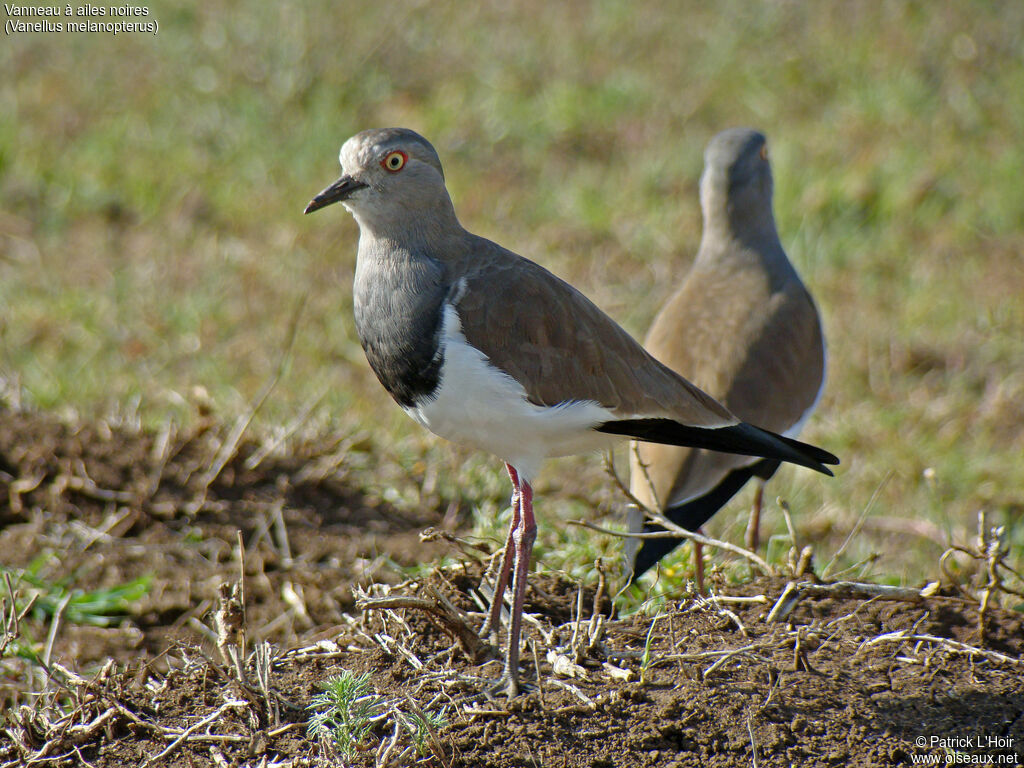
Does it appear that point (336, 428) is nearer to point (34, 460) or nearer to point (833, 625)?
point (34, 460)

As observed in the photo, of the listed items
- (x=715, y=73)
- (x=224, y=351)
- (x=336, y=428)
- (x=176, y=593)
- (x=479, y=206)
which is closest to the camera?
(x=176, y=593)

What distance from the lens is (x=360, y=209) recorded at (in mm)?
3262

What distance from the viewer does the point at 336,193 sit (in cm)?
317

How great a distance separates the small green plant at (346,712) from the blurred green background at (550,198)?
1.31 metres

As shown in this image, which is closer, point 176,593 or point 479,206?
point 176,593

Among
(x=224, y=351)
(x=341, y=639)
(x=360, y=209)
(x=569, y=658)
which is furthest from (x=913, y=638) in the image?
(x=224, y=351)

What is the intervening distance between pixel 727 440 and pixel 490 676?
0.91 m

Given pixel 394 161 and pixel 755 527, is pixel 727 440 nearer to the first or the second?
pixel 755 527

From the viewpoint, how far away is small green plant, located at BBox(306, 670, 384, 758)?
2.71 m

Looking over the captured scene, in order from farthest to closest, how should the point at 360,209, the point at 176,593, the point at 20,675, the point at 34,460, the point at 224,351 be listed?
the point at 224,351 < the point at 34,460 < the point at 176,593 < the point at 20,675 < the point at 360,209

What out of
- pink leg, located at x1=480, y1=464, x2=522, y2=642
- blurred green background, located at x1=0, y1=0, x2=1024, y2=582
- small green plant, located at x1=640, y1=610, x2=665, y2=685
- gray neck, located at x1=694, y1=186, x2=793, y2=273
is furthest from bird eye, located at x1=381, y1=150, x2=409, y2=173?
gray neck, located at x1=694, y1=186, x2=793, y2=273

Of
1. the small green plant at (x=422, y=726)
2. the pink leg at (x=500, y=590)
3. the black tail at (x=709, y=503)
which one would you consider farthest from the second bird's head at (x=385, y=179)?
the small green plant at (x=422, y=726)

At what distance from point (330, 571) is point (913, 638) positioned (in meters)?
1.92

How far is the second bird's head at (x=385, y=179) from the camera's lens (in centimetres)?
321
